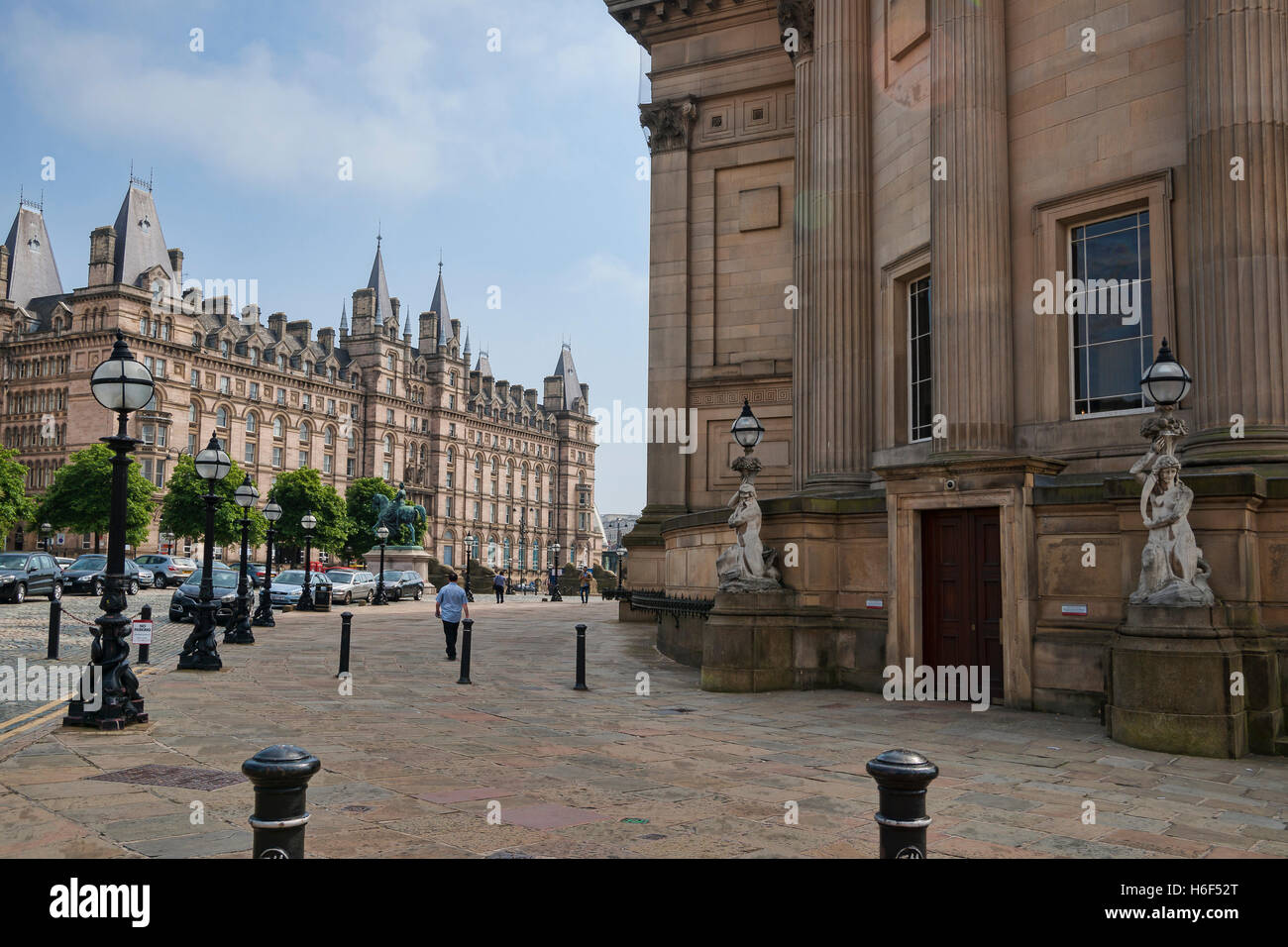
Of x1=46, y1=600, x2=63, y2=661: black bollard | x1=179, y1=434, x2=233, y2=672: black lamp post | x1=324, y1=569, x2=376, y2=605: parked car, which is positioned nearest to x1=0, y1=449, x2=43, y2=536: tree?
x1=324, y1=569, x2=376, y2=605: parked car

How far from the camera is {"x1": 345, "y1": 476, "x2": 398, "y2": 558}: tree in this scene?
4013 inches

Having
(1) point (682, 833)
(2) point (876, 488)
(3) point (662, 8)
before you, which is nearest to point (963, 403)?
(2) point (876, 488)

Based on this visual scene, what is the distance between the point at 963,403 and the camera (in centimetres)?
1435

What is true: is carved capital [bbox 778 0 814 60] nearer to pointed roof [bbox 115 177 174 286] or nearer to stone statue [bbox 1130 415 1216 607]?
stone statue [bbox 1130 415 1216 607]

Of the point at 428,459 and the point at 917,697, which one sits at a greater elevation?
the point at 428,459

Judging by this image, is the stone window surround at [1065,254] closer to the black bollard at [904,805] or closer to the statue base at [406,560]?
the black bollard at [904,805]

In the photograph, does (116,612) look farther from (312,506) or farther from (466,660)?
(312,506)

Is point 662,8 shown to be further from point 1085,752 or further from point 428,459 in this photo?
point 428,459

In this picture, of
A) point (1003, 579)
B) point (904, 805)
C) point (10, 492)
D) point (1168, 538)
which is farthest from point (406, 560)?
point (904, 805)

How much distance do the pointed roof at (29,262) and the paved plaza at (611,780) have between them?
96.9 m

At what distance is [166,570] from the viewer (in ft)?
154

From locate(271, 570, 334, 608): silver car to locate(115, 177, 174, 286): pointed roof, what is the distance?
6006 cm

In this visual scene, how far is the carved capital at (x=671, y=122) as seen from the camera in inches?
1033

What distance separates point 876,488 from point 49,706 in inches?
479
